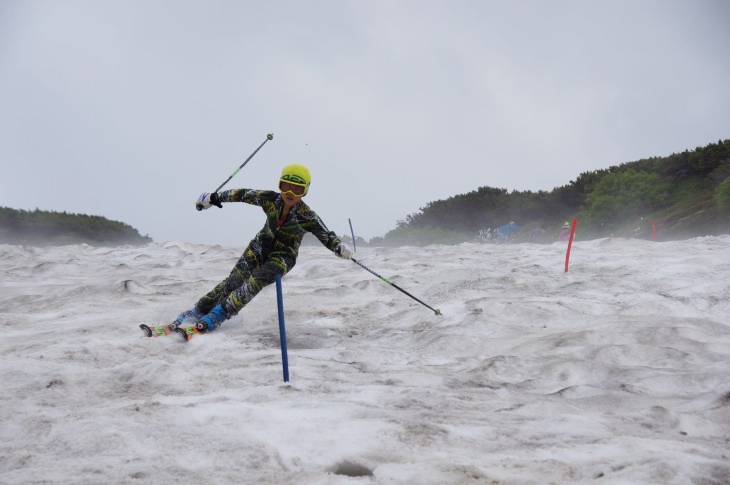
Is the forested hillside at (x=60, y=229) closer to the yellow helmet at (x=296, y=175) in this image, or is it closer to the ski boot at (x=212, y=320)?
the ski boot at (x=212, y=320)

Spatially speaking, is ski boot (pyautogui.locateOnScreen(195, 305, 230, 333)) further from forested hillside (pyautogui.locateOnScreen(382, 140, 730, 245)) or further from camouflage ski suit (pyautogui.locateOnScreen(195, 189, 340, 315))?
forested hillside (pyautogui.locateOnScreen(382, 140, 730, 245))

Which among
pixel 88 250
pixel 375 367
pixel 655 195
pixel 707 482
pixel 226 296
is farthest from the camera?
pixel 655 195

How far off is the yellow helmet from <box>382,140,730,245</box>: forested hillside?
59.2 ft

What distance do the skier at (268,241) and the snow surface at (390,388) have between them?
357mm

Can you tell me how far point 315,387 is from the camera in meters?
4.09

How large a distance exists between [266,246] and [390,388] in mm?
2980

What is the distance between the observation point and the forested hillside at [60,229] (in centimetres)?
2839

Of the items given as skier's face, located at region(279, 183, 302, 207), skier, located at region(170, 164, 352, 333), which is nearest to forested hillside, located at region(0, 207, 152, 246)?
skier, located at region(170, 164, 352, 333)

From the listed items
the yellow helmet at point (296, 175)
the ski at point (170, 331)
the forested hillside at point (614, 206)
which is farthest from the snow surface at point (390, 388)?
the forested hillside at point (614, 206)

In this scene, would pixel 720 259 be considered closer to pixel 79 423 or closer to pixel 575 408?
pixel 575 408

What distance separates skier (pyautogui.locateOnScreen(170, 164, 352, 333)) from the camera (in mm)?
6207

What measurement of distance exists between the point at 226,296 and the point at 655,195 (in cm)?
2612

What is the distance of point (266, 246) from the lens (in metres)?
6.57

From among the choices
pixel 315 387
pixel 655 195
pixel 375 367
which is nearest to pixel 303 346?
pixel 375 367
